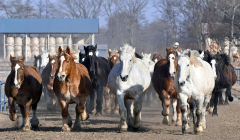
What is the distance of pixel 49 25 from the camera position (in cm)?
4669

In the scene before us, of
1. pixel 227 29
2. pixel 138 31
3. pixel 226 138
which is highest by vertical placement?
pixel 138 31

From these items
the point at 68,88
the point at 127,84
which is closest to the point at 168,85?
the point at 127,84

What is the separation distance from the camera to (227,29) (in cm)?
3309

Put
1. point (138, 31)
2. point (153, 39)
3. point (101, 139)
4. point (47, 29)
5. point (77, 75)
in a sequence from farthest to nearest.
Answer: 1. point (153, 39)
2. point (138, 31)
3. point (47, 29)
4. point (77, 75)
5. point (101, 139)

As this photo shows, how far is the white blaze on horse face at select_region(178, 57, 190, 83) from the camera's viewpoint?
8102mm

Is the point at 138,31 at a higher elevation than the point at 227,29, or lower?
higher

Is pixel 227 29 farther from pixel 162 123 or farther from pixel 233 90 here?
pixel 162 123

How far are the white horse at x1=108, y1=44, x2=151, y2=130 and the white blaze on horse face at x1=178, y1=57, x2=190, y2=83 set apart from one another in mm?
1193

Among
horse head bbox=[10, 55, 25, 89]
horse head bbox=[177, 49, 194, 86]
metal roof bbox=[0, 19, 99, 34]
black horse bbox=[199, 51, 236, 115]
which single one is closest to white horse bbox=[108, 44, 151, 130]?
horse head bbox=[177, 49, 194, 86]

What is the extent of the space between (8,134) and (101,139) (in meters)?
2.18

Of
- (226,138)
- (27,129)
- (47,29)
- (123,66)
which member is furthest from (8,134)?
(47,29)

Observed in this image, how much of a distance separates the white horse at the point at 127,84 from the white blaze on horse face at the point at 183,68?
1193 millimetres

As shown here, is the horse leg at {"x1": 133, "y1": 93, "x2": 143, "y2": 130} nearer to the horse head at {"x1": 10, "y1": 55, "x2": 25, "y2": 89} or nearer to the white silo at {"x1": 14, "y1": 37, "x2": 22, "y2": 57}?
the horse head at {"x1": 10, "y1": 55, "x2": 25, "y2": 89}

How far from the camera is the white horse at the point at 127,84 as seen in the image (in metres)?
8.82
